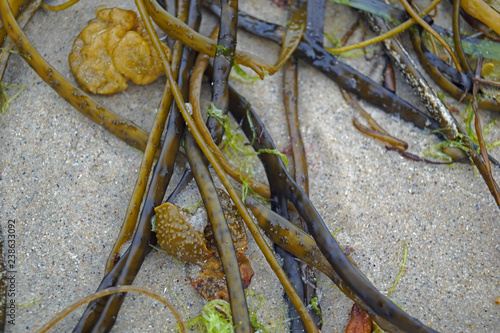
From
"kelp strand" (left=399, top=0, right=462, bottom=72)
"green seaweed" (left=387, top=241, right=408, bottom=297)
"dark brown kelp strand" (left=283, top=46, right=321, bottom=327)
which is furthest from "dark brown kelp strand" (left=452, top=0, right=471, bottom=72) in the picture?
"green seaweed" (left=387, top=241, right=408, bottom=297)

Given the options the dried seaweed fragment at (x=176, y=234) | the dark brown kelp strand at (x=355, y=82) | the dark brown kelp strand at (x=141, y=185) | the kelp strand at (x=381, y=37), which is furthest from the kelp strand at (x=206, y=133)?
the kelp strand at (x=381, y=37)

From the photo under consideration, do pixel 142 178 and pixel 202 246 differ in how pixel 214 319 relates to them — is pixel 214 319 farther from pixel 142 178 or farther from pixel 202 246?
pixel 142 178

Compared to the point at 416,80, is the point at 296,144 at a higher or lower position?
lower

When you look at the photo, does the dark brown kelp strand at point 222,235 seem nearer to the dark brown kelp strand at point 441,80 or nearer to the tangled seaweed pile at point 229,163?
the tangled seaweed pile at point 229,163

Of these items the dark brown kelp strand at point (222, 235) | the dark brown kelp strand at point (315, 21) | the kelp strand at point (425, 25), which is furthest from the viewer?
the dark brown kelp strand at point (315, 21)

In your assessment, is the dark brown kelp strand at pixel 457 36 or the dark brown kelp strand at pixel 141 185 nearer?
the dark brown kelp strand at pixel 141 185

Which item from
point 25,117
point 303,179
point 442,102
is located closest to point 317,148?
point 303,179

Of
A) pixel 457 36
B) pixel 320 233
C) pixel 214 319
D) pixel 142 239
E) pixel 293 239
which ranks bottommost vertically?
pixel 214 319

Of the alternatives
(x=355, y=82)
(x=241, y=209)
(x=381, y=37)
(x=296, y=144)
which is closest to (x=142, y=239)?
(x=241, y=209)
